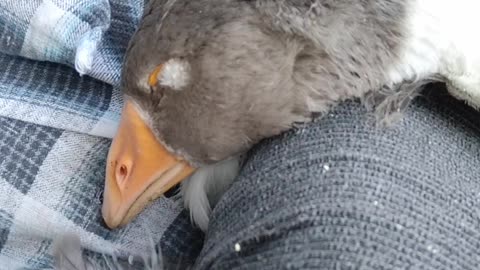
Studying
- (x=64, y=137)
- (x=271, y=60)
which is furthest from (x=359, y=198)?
(x=64, y=137)

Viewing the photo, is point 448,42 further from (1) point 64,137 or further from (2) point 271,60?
(1) point 64,137

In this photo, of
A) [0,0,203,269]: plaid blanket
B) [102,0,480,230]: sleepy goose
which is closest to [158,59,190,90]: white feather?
[102,0,480,230]: sleepy goose

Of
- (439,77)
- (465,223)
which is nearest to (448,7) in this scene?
(439,77)

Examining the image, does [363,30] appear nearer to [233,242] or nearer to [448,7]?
[448,7]

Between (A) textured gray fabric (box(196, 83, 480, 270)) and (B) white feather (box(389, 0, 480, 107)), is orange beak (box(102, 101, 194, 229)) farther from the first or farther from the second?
(B) white feather (box(389, 0, 480, 107))

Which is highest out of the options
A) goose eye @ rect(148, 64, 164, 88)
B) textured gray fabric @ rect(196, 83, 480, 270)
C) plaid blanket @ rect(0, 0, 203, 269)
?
goose eye @ rect(148, 64, 164, 88)

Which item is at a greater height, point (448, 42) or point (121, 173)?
point (448, 42)

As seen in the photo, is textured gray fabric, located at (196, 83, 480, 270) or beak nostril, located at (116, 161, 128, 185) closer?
textured gray fabric, located at (196, 83, 480, 270)
